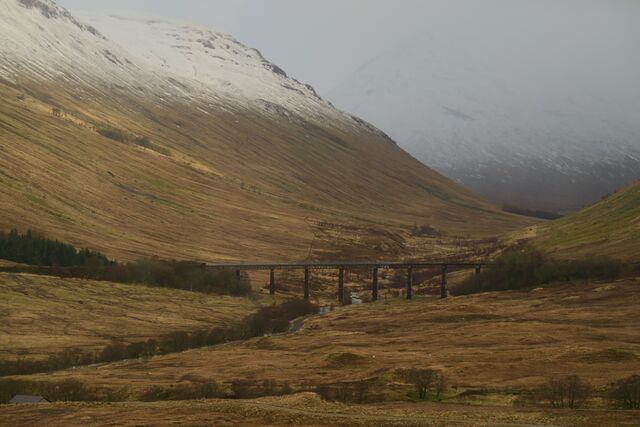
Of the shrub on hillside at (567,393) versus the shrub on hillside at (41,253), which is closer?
the shrub on hillside at (567,393)

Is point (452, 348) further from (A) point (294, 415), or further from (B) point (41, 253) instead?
(B) point (41, 253)

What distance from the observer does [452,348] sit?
366 feet

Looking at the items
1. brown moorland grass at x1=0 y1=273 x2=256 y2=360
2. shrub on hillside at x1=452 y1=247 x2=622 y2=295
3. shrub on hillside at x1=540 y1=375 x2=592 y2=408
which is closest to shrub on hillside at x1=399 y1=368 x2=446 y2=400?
shrub on hillside at x1=540 y1=375 x2=592 y2=408

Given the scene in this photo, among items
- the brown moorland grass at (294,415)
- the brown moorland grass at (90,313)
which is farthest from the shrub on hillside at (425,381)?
the brown moorland grass at (90,313)

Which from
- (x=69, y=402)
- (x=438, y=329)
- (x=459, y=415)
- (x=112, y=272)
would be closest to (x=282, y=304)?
(x=112, y=272)

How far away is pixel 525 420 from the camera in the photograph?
60.9 metres

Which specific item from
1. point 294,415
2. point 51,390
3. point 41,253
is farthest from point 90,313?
point 294,415

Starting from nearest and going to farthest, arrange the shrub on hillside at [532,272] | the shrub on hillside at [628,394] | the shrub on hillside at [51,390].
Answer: the shrub on hillside at [628,394], the shrub on hillside at [51,390], the shrub on hillside at [532,272]

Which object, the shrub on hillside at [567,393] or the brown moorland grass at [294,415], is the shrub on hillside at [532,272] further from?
the brown moorland grass at [294,415]

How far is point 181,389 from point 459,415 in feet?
99.3

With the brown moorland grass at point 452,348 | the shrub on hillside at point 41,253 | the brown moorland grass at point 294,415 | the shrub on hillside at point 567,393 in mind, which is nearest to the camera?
the brown moorland grass at point 294,415

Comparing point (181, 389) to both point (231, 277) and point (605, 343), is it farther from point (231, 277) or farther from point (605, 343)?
point (231, 277)

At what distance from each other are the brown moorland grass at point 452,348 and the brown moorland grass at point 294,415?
10035mm

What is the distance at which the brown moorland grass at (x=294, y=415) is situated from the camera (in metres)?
60.5
